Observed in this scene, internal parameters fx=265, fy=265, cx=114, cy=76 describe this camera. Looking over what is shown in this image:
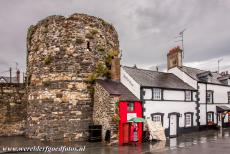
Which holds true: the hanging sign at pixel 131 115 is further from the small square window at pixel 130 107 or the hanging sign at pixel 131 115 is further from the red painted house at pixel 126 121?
the small square window at pixel 130 107

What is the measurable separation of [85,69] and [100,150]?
712 cm

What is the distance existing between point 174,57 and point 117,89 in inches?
460

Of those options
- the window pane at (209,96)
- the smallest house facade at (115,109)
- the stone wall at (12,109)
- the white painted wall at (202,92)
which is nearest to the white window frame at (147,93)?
the smallest house facade at (115,109)

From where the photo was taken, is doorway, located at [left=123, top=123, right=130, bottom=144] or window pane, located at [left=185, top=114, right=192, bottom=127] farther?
window pane, located at [left=185, top=114, right=192, bottom=127]

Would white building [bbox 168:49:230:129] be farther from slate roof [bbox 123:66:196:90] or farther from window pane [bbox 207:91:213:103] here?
slate roof [bbox 123:66:196:90]

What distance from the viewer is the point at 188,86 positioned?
27.3m

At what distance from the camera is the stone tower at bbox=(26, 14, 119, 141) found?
2038 centimetres

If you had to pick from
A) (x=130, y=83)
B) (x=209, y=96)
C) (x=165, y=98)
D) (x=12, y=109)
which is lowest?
(x=12, y=109)

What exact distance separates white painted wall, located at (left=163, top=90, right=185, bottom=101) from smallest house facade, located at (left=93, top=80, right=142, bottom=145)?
11.6 ft

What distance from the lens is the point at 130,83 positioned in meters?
22.6

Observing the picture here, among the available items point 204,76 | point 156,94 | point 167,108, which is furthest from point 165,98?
point 204,76

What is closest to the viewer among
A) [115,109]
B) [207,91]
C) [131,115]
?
[115,109]

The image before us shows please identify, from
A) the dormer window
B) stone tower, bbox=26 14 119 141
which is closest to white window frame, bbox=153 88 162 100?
stone tower, bbox=26 14 119 141

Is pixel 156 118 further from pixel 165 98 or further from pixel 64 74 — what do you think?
pixel 64 74
